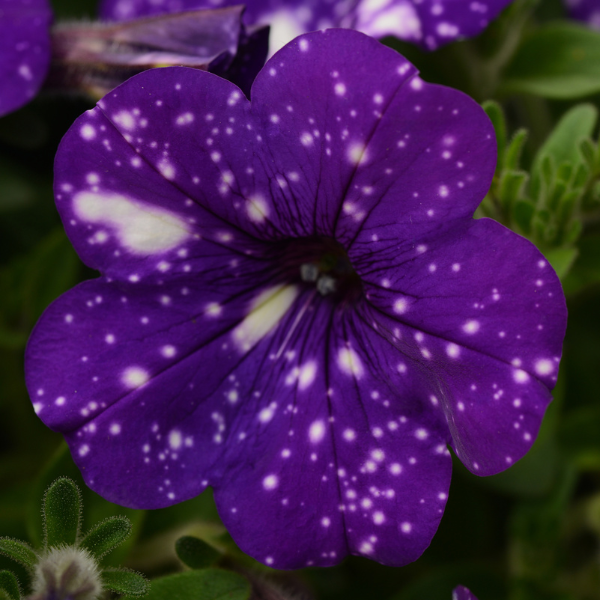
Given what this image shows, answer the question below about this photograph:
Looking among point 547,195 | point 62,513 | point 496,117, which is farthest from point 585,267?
point 62,513

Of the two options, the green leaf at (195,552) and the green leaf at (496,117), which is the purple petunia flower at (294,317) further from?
the green leaf at (496,117)

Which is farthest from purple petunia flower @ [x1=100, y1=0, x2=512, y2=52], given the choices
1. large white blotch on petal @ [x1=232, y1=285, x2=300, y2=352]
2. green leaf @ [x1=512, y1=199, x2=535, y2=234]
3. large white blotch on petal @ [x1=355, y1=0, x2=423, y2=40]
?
large white blotch on petal @ [x1=232, y1=285, x2=300, y2=352]

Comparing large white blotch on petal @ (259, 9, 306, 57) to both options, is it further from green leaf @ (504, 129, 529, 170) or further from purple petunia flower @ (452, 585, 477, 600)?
purple petunia flower @ (452, 585, 477, 600)

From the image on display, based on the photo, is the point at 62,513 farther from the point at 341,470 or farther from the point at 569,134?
the point at 569,134

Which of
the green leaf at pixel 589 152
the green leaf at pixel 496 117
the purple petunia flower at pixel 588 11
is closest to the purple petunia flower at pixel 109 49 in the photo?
the green leaf at pixel 496 117

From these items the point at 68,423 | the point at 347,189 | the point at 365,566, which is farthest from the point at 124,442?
the point at 365,566

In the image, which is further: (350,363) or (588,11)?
(588,11)

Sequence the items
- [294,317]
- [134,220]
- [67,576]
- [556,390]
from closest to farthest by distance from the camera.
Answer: [67,576]
[134,220]
[294,317]
[556,390]
